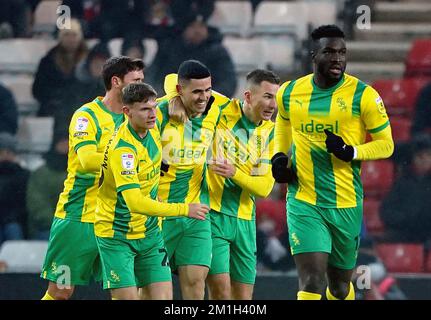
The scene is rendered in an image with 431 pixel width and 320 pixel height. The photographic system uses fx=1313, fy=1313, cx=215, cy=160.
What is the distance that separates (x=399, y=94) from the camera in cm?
1066

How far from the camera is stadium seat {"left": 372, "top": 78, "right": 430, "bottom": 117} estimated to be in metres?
10.6

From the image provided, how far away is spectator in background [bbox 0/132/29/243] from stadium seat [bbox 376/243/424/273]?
2706mm

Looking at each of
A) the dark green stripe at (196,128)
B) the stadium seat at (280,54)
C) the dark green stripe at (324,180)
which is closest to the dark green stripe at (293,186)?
the dark green stripe at (324,180)

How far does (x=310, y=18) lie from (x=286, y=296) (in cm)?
312

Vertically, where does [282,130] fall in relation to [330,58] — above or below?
below

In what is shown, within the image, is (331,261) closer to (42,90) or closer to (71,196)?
(71,196)

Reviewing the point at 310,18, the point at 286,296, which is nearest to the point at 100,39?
the point at 310,18

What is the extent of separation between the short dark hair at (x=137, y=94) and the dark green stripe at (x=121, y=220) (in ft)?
1.61

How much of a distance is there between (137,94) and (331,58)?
1113 mm

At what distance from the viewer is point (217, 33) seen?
10.7m

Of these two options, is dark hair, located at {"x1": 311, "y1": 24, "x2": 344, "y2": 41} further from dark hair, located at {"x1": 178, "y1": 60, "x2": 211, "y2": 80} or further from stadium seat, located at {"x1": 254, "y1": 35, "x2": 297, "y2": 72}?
stadium seat, located at {"x1": 254, "y1": 35, "x2": 297, "y2": 72}

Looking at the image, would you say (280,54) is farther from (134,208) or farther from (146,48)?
(134,208)

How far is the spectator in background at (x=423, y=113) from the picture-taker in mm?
10312

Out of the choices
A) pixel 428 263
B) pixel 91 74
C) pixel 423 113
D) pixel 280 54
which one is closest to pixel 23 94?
pixel 91 74
